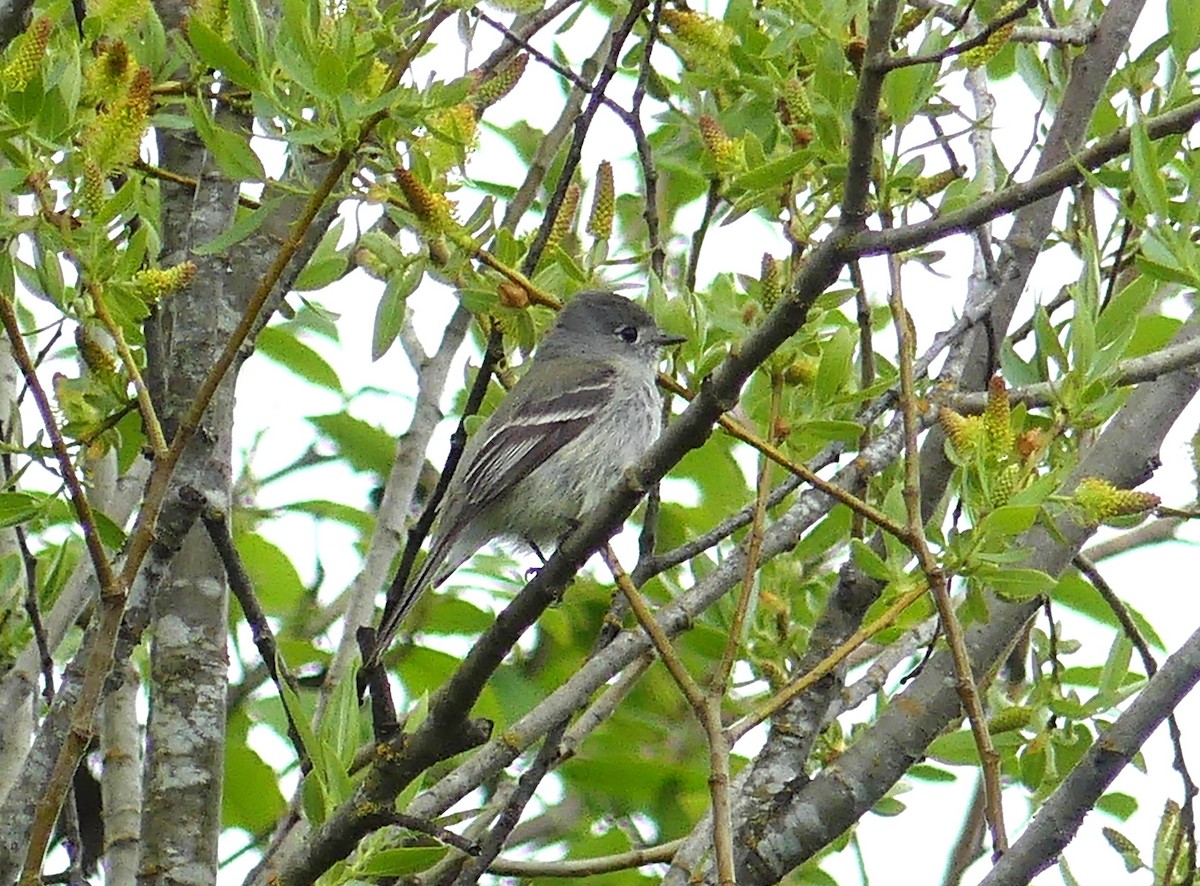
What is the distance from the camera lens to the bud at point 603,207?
379 cm

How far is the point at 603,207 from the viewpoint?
380 cm

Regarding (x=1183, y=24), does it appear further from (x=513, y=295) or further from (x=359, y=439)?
(x=359, y=439)

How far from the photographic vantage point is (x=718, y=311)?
3779mm

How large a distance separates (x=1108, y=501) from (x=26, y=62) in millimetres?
1949

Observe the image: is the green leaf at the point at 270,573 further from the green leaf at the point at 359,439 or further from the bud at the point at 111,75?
the bud at the point at 111,75

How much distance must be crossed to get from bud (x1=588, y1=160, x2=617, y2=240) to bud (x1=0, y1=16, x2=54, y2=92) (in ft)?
4.06

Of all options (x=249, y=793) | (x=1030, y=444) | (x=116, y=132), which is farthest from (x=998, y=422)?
(x=249, y=793)

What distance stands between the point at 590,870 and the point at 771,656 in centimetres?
76

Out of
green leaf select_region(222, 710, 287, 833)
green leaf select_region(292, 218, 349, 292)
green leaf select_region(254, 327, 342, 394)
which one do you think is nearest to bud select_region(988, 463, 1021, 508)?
green leaf select_region(292, 218, 349, 292)

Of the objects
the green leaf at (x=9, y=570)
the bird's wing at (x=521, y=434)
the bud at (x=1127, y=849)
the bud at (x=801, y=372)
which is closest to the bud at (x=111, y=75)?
the bud at (x=801, y=372)

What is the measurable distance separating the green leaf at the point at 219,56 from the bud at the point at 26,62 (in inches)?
9.4

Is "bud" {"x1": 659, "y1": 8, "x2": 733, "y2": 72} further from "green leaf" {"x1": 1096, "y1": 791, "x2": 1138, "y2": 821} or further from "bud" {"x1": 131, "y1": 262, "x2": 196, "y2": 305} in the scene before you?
"green leaf" {"x1": 1096, "y1": 791, "x2": 1138, "y2": 821}

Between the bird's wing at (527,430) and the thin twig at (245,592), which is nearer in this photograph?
the thin twig at (245,592)

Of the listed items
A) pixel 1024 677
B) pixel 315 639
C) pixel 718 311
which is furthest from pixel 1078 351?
pixel 315 639
